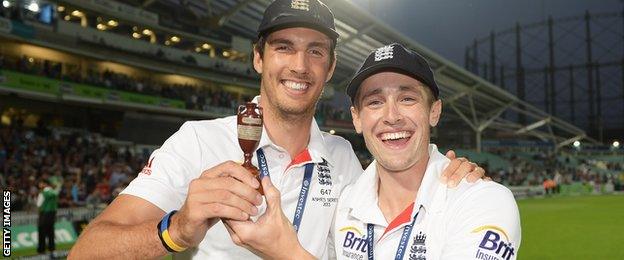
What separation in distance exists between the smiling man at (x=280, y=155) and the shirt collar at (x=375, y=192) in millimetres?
117

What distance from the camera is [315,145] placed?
3301 millimetres

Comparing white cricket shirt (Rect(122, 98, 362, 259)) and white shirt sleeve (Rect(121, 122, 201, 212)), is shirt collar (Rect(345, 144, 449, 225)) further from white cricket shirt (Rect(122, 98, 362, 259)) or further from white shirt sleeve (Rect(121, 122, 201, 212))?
white shirt sleeve (Rect(121, 122, 201, 212))

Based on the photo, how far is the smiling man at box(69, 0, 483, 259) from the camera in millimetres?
2611

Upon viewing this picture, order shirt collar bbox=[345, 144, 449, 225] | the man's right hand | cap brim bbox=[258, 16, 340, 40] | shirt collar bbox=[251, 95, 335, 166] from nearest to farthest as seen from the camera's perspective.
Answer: the man's right hand, shirt collar bbox=[345, 144, 449, 225], cap brim bbox=[258, 16, 340, 40], shirt collar bbox=[251, 95, 335, 166]

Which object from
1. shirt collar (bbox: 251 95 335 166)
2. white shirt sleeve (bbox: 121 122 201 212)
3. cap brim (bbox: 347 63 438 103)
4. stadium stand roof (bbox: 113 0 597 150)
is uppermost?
stadium stand roof (bbox: 113 0 597 150)

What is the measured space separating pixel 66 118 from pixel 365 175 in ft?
97.4

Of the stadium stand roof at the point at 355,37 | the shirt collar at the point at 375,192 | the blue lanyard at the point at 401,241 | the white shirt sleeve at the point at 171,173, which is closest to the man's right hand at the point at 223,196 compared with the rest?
the white shirt sleeve at the point at 171,173

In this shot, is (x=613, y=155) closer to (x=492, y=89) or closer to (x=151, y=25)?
(x=492, y=89)

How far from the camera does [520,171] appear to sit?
48.7m

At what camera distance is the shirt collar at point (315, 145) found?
10.2 feet

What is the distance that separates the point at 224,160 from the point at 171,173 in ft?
1.13

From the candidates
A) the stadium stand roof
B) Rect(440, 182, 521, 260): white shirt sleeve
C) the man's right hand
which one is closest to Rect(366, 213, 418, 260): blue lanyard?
Rect(440, 182, 521, 260): white shirt sleeve

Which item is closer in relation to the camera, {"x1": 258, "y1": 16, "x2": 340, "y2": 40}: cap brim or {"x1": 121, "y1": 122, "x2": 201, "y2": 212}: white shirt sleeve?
{"x1": 121, "y1": 122, "x2": 201, "y2": 212}: white shirt sleeve

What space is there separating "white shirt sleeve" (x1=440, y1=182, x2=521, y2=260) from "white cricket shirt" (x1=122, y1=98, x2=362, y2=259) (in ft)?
2.75
